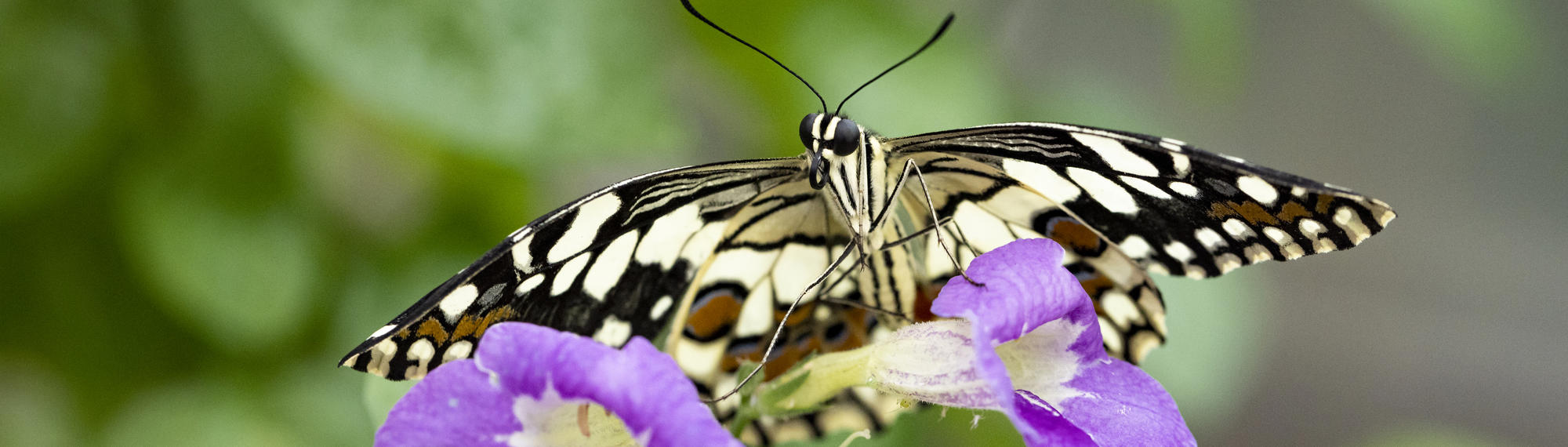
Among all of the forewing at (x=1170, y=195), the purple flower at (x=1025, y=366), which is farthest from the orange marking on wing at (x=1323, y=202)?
the purple flower at (x=1025, y=366)

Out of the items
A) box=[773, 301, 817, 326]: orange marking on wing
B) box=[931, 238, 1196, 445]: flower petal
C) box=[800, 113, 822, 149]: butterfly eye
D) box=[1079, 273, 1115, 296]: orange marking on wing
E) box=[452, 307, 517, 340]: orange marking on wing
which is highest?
box=[800, 113, 822, 149]: butterfly eye

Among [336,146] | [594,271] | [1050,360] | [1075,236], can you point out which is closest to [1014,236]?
[1075,236]

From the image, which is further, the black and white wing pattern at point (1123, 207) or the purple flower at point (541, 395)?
the black and white wing pattern at point (1123, 207)


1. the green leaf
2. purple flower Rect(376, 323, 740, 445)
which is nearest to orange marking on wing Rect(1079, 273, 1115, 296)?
purple flower Rect(376, 323, 740, 445)

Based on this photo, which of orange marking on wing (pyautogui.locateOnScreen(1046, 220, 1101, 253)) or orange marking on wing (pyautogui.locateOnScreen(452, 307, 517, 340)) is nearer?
orange marking on wing (pyautogui.locateOnScreen(452, 307, 517, 340))

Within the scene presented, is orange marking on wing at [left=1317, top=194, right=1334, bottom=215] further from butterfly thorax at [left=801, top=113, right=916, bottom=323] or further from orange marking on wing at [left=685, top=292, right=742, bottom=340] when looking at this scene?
orange marking on wing at [left=685, top=292, right=742, bottom=340]

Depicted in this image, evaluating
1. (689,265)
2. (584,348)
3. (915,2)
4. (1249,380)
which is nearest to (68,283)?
(689,265)

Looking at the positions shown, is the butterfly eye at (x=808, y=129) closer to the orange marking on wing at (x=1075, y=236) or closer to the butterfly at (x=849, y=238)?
the butterfly at (x=849, y=238)

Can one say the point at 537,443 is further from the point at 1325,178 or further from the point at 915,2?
the point at 1325,178
